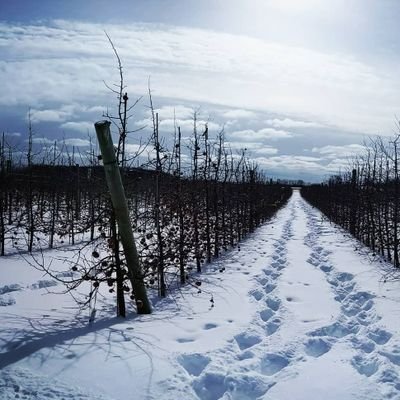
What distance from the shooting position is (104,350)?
4.67 meters

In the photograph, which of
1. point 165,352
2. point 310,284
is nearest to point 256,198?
point 310,284

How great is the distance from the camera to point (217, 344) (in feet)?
17.0

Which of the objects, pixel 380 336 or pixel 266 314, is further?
pixel 266 314

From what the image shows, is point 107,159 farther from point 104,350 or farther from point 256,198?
point 256,198

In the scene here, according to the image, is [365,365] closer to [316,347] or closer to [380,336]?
[316,347]

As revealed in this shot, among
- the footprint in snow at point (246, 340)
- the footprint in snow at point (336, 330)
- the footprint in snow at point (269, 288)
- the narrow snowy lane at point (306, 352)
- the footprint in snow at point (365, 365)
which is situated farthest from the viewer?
the footprint in snow at point (269, 288)

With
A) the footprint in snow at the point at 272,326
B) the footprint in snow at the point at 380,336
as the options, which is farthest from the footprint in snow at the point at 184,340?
the footprint in snow at the point at 380,336

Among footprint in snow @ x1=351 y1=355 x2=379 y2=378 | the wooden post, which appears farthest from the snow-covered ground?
the wooden post

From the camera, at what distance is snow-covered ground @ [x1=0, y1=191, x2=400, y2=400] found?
3982 millimetres

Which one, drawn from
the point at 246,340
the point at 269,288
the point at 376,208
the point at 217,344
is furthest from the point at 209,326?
the point at 376,208

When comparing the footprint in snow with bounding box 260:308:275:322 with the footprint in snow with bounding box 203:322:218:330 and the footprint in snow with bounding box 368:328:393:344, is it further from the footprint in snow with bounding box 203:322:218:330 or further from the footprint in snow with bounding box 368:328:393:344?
the footprint in snow with bounding box 368:328:393:344

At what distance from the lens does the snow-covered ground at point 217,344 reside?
13.1 ft

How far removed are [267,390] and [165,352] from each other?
126cm

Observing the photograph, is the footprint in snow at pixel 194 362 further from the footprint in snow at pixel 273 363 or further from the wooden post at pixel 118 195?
the wooden post at pixel 118 195
